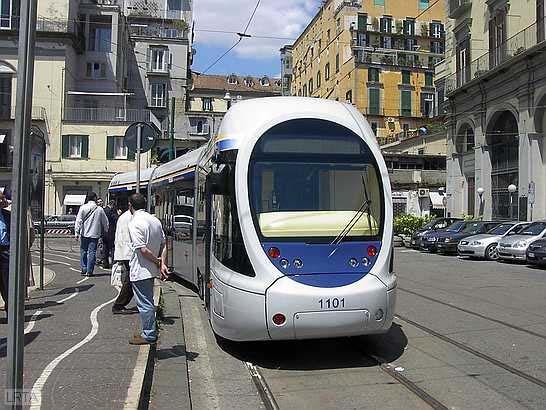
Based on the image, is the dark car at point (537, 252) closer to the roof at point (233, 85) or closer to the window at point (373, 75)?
the window at point (373, 75)

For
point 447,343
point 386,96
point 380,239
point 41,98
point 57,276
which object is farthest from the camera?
point 386,96

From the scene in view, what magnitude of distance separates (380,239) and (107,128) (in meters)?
45.5

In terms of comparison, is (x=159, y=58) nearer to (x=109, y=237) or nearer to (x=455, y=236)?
(x=455, y=236)

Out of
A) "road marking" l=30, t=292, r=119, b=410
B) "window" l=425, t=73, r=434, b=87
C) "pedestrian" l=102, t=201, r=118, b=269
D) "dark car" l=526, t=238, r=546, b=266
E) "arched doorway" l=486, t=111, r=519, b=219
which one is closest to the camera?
"road marking" l=30, t=292, r=119, b=410

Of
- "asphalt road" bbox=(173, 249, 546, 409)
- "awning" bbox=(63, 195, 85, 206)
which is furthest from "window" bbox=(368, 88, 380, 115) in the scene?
"asphalt road" bbox=(173, 249, 546, 409)

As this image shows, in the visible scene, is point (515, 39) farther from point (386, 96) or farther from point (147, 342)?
point (386, 96)

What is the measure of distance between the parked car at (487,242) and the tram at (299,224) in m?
16.4

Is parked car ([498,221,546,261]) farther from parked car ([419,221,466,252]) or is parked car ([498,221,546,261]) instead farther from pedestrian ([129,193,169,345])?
pedestrian ([129,193,169,345])

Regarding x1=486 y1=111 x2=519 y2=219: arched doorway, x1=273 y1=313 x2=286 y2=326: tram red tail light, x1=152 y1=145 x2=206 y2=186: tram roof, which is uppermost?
x1=486 y1=111 x2=519 y2=219: arched doorway

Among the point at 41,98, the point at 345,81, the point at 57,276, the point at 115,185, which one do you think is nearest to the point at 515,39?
the point at 115,185

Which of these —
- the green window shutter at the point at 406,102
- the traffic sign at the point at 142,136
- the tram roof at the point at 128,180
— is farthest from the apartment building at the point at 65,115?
the traffic sign at the point at 142,136

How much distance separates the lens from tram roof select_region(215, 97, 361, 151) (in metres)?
7.48

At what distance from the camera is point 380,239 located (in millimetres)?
7336

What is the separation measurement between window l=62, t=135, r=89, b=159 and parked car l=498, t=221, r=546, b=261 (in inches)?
1406
